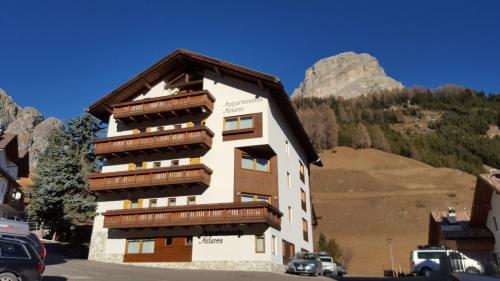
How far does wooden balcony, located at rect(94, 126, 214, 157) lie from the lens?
31.3 meters

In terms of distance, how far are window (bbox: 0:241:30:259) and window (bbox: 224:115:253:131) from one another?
2023 cm

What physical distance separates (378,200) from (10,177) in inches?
2663

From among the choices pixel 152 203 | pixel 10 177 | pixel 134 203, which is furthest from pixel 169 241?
pixel 10 177

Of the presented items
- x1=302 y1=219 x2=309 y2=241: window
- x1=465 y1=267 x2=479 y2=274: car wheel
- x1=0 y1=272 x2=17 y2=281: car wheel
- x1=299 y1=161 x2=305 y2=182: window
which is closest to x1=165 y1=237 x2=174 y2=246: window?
x1=302 y1=219 x2=309 y2=241: window

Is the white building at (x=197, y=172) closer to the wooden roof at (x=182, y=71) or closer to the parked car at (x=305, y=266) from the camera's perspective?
the wooden roof at (x=182, y=71)

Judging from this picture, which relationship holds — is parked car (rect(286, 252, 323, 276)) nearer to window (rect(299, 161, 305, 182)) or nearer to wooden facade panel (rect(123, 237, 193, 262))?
wooden facade panel (rect(123, 237, 193, 262))

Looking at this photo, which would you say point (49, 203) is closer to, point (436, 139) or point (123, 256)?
point (123, 256)

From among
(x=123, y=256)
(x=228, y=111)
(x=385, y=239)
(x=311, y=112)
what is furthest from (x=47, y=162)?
(x=311, y=112)

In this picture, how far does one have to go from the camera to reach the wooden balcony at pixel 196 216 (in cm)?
2717

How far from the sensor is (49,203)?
35375 millimetres

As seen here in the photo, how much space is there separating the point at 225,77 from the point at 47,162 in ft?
58.3

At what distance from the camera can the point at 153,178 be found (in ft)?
103

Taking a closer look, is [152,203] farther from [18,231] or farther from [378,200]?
[378,200]

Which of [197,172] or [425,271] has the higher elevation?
[197,172]
